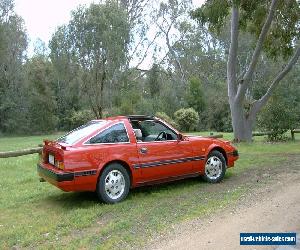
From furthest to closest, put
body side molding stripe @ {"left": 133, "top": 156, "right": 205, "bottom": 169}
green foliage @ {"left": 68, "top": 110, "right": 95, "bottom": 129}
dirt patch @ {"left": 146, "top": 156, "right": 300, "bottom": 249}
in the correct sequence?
green foliage @ {"left": 68, "top": 110, "right": 95, "bottom": 129}, body side molding stripe @ {"left": 133, "top": 156, "right": 205, "bottom": 169}, dirt patch @ {"left": 146, "top": 156, "right": 300, "bottom": 249}

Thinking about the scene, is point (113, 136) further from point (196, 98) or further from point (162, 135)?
point (196, 98)

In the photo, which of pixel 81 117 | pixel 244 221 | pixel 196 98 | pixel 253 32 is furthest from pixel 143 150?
pixel 81 117

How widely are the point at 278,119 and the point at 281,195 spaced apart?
37.6 ft

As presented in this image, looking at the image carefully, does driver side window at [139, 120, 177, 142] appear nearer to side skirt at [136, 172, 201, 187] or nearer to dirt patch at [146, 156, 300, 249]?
side skirt at [136, 172, 201, 187]

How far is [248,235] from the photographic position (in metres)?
5.61

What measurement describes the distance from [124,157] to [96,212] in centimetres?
114

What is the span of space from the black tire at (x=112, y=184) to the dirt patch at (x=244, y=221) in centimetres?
172

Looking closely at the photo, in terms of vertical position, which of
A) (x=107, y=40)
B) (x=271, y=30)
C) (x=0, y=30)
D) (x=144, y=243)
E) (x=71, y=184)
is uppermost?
(x=0, y=30)

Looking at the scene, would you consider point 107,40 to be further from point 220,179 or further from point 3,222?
point 3,222

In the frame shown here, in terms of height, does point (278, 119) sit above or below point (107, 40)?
below

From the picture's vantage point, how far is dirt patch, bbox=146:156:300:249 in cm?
559

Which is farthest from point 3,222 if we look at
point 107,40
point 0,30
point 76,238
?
point 0,30

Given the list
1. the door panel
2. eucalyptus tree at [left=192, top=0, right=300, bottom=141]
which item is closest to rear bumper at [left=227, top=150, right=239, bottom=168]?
the door panel

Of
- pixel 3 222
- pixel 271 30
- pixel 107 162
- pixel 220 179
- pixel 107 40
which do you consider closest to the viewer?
pixel 3 222
